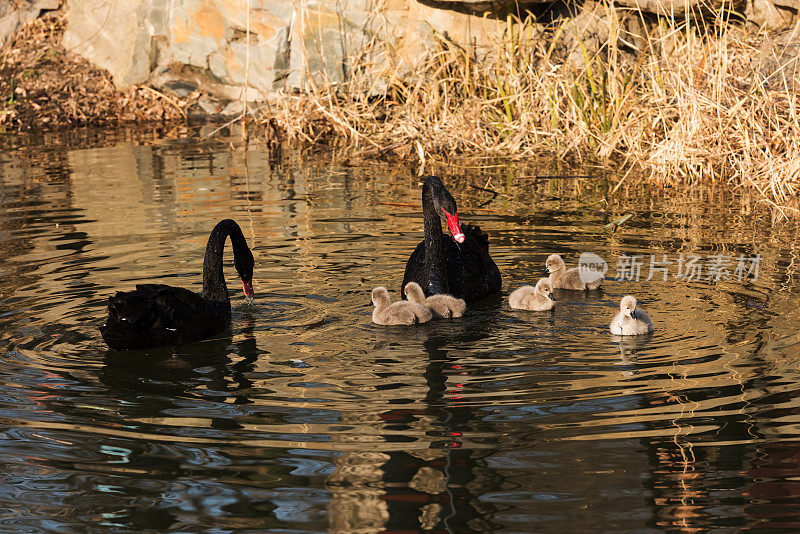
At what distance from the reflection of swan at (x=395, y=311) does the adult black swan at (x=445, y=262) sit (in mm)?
477

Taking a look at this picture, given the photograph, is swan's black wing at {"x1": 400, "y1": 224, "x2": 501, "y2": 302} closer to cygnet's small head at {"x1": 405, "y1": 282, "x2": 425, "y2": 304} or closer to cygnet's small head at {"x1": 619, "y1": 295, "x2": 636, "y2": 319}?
cygnet's small head at {"x1": 405, "y1": 282, "x2": 425, "y2": 304}

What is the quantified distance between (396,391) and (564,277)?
2.43 m

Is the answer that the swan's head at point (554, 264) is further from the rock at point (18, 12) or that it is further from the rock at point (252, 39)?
the rock at point (18, 12)

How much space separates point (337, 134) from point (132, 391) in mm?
9351

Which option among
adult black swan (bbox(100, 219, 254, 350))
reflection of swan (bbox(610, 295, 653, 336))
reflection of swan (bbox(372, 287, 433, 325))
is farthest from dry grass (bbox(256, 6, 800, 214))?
adult black swan (bbox(100, 219, 254, 350))

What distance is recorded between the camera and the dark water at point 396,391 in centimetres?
390

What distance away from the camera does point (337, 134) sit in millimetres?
14391

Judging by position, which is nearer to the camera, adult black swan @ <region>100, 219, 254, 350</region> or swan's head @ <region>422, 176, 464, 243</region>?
adult black swan @ <region>100, 219, 254, 350</region>

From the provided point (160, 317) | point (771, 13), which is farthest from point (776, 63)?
point (160, 317)

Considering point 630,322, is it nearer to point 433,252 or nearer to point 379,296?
point 379,296

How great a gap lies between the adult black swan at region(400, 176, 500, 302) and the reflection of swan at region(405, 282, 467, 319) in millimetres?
207

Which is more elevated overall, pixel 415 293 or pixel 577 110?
pixel 577 110

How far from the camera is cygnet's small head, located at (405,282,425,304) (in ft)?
22.4

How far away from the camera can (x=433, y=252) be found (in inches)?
283
